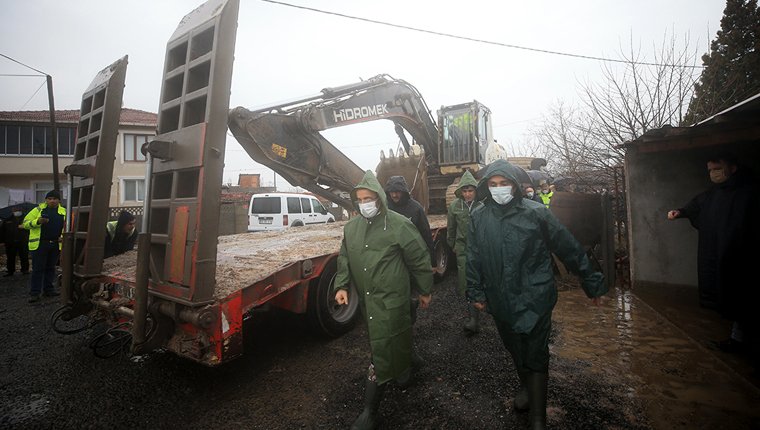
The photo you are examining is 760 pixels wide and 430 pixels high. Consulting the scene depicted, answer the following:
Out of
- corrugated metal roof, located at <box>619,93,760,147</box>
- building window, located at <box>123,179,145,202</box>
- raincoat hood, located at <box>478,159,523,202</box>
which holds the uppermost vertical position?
building window, located at <box>123,179,145,202</box>

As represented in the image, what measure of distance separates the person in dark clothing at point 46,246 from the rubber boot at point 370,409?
7293 mm

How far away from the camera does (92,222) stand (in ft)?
11.6

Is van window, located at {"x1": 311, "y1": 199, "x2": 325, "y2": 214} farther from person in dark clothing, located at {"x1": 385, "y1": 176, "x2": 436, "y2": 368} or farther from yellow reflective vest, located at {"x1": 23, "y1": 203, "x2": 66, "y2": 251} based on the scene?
person in dark clothing, located at {"x1": 385, "y1": 176, "x2": 436, "y2": 368}

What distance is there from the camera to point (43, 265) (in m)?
6.45

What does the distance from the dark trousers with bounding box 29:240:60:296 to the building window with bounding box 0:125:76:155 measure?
17.7 metres

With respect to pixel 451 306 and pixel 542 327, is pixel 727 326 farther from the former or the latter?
pixel 542 327

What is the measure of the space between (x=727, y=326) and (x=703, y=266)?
1.49 metres

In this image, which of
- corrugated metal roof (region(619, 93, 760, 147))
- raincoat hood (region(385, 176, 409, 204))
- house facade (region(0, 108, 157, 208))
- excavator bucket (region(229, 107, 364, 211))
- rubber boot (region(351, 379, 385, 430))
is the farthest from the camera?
house facade (region(0, 108, 157, 208))

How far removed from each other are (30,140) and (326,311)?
1010 inches

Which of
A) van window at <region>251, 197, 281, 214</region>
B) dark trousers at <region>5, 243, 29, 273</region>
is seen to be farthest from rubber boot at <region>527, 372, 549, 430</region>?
dark trousers at <region>5, 243, 29, 273</region>

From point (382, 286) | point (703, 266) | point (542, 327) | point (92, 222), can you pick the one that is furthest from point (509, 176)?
point (92, 222)

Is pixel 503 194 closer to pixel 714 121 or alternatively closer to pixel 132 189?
pixel 714 121

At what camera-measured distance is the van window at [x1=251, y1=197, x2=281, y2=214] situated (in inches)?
490

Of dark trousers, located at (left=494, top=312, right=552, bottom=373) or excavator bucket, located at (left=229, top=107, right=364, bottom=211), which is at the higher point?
excavator bucket, located at (left=229, top=107, right=364, bottom=211)
